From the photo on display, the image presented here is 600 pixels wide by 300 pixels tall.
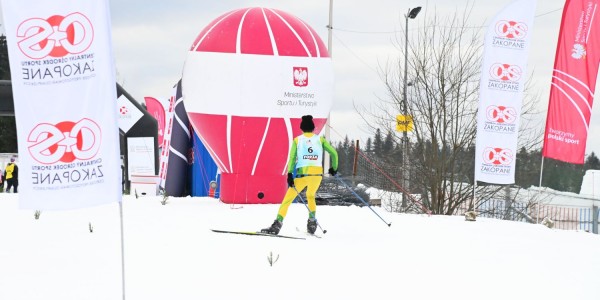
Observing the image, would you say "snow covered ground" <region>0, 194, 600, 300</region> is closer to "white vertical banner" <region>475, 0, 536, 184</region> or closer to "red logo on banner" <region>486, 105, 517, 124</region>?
"white vertical banner" <region>475, 0, 536, 184</region>

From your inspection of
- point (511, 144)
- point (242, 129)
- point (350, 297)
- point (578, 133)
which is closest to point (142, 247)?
point (350, 297)

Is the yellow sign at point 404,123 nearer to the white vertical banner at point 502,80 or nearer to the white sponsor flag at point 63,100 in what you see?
the white vertical banner at point 502,80

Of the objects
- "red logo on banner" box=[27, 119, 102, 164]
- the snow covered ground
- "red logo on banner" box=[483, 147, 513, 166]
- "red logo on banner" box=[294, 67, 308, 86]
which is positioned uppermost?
"red logo on banner" box=[294, 67, 308, 86]

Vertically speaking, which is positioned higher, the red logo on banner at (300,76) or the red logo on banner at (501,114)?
the red logo on banner at (300,76)

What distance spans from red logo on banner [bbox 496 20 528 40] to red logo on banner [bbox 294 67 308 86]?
4169 millimetres

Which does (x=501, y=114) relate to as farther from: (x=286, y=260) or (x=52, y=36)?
(x=52, y=36)

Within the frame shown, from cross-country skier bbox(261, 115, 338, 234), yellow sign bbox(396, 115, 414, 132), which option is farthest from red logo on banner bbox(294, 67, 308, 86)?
yellow sign bbox(396, 115, 414, 132)

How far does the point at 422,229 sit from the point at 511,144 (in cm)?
328

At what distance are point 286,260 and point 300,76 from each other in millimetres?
8095

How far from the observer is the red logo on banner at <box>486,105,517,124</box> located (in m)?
13.9

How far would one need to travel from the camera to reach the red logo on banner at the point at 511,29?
1386 cm

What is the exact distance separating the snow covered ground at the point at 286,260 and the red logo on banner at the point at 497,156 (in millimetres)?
1629

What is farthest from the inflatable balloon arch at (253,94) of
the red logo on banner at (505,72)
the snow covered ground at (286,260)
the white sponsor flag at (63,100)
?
the white sponsor flag at (63,100)

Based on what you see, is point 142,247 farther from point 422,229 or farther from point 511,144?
point 511,144
